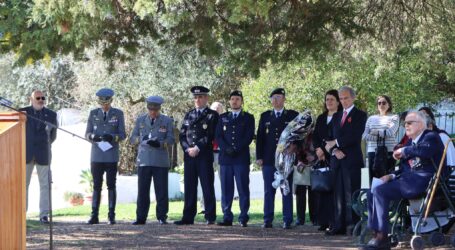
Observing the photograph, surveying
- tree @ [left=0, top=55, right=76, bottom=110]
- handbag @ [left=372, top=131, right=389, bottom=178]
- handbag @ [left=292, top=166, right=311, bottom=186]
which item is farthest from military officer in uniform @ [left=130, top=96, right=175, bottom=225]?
tree @ [left=0, top=55, right=76, bottom=110]

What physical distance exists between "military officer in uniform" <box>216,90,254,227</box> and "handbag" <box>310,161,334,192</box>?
135cm

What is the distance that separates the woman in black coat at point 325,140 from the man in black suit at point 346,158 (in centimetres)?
66

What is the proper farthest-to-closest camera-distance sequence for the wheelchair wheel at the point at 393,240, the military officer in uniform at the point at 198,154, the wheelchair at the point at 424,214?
the military officer in uniform at the point at 198,154
the wheelchair wheel at the point at 393,240
the wheelchair at the point at 424,214

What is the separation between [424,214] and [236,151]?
4568 mm

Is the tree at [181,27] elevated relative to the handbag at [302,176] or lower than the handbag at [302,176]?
elevated

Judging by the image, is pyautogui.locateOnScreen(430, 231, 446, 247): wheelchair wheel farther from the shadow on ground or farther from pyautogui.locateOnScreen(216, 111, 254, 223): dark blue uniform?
pyautogui.locateOnScreen(216, 111, 254, 223): dark blue uniform

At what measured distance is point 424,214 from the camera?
9.79m

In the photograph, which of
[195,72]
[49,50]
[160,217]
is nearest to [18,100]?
[195,72]

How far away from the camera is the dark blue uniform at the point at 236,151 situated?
543 inches

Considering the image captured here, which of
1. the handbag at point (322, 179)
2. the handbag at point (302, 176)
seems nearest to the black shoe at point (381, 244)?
the handbag at point (322, 179)

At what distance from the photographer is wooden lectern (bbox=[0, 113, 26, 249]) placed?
22.9ft

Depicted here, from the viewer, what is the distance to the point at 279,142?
13414 millimetres

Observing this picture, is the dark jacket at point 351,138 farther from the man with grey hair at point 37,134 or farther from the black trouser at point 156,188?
the man with grey hair at point 37,134

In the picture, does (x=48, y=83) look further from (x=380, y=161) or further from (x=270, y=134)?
(x=380, y=161)
